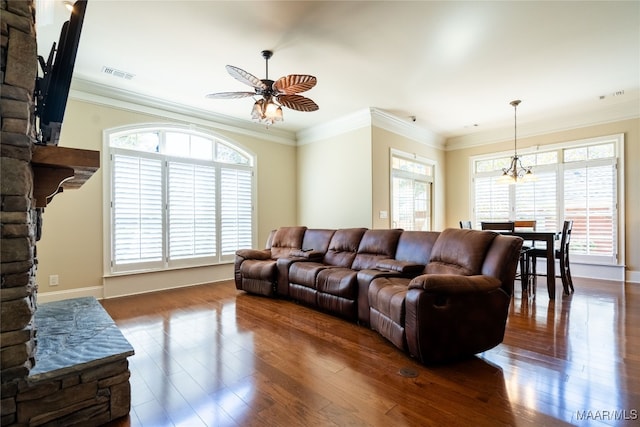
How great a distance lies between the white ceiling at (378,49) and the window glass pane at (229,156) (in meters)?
0.72

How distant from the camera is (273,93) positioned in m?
3.28

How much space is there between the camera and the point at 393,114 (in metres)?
5.56

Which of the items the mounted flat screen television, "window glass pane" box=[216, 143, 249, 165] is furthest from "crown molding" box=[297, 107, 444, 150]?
the mounted flat screen television

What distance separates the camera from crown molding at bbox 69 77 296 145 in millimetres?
4137

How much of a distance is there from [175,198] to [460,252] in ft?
14.1

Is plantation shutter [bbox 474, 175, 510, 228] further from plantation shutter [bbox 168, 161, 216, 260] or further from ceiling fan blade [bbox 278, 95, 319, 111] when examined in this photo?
plantation shutter [bbox 168, 161, 216, 260]

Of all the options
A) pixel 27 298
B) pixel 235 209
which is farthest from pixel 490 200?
pixel 27 298

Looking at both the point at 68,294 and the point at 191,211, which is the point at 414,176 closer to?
the point at 191,211

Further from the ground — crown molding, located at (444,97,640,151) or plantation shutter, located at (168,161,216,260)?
crown molding, located at (444,97,640,151)

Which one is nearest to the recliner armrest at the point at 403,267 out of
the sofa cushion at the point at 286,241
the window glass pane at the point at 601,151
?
the sofa cushion at the point at 286,241

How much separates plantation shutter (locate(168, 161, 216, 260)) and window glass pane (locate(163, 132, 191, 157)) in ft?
0.62

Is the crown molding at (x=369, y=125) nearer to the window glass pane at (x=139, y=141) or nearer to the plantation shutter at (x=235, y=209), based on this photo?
the plantation shutter at (x=235, y=209)

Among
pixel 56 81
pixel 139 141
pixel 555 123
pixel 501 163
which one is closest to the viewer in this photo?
pixel 56 81

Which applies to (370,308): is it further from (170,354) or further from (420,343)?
(170,354)
